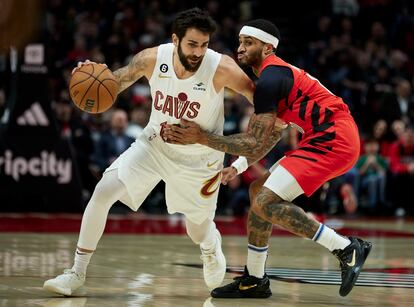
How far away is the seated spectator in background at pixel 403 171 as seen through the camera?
15.3 meters

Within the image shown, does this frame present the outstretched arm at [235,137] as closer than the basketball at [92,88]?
Yes

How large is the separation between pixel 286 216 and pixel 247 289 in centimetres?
58

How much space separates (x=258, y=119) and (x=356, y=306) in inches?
51.3

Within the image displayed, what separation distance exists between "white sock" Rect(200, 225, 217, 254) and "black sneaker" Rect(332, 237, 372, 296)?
95cm

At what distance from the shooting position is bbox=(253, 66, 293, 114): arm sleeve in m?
5.75

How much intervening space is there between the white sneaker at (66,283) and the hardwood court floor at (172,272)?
69 millimetres

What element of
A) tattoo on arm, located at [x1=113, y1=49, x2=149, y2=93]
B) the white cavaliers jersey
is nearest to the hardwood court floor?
the white cavaliers jersey

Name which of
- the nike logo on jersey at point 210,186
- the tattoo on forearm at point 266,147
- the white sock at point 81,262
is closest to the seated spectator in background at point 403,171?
the tattoo on forearm at point 266,147

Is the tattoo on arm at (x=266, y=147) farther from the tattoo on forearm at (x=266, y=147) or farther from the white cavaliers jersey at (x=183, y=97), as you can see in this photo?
the white cavaliers jersey at (x=183, y=97)

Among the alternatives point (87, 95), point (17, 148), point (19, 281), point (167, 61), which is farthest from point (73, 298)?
point (17, 148)

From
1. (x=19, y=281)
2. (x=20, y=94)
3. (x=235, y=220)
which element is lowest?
(x=235, y=220)

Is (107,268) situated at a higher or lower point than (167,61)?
lower

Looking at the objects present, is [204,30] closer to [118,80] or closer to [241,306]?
[118,80]

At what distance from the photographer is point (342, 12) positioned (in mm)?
19812
